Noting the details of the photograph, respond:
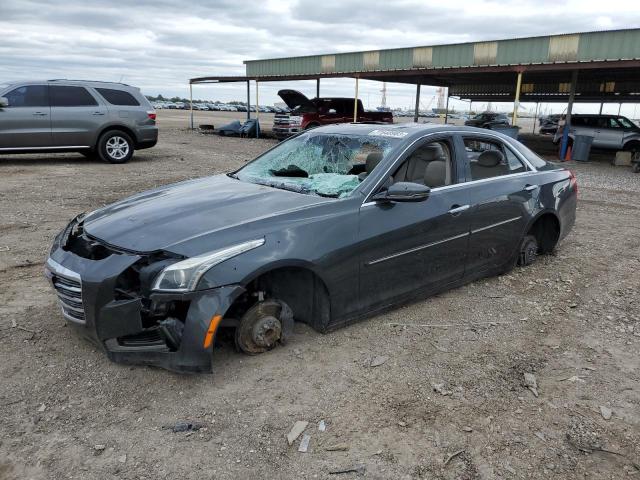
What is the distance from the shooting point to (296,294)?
3.33 m

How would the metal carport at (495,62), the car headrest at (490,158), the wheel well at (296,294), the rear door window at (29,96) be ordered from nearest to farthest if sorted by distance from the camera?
1. the wheel well at (296,294)
2. the car headrest at (490,158)
3. the rear door window at (29,96)
4. the metal carport at (495,62)

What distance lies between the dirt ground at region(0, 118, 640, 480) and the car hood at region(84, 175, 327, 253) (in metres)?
0.81

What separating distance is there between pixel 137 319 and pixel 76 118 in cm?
1025

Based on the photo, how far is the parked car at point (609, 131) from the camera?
19.7m

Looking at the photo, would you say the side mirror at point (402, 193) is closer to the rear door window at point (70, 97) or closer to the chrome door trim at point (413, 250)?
the chrome door trim at point (413, 250)

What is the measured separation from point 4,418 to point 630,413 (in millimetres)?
3387

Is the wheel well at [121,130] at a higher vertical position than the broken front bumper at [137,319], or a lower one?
higher

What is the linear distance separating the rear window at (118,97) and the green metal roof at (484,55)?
11.6m

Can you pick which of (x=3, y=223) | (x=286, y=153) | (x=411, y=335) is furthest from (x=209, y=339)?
(x=3, y=223)

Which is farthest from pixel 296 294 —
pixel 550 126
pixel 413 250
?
pixel 550 126

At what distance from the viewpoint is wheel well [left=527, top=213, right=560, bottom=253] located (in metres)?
5.22

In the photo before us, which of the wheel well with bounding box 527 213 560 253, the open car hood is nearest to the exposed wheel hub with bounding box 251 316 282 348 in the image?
the wheel well with bounding box 527 213 560 253

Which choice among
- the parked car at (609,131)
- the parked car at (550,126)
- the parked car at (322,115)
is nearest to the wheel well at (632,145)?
the parked car at (609,131)

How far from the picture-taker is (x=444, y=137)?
4.25 meters
